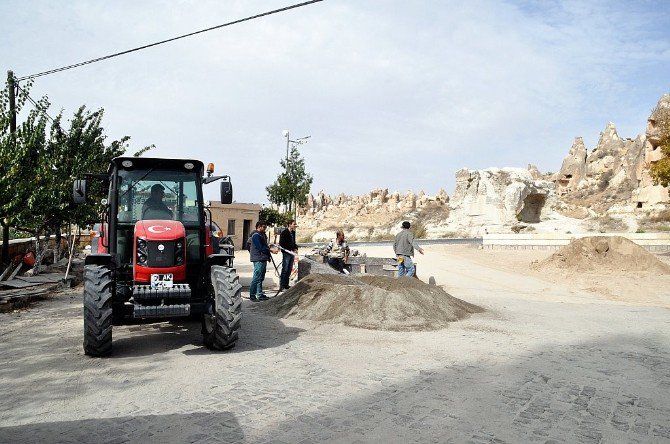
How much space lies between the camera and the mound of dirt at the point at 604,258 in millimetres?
18625

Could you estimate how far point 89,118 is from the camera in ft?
56.2

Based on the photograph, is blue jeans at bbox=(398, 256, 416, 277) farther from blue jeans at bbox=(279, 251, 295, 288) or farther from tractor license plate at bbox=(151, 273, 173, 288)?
tractor license plate at bbox=(151, 273, 173, 288)

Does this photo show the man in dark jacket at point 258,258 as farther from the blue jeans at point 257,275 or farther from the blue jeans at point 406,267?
the blue jeans at point 406,267

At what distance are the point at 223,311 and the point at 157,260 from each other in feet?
3.63

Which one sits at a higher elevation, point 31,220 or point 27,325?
point 31,220

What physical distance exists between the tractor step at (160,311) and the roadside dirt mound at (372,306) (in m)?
3.39

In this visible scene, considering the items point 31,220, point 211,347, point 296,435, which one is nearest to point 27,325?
point 211,347

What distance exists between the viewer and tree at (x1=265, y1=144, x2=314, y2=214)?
1487 inches

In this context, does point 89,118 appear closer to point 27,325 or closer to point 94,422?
point 27,325

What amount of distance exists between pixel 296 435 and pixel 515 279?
1550 centimetres

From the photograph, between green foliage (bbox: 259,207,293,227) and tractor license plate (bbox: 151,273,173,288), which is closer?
tractor license plate (bbox: 151,273,173,288)

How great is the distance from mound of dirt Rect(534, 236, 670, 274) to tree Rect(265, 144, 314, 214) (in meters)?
20.7

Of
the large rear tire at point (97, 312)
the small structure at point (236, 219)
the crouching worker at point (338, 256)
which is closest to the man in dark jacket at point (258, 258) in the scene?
the crouching worker at point (338, 256)

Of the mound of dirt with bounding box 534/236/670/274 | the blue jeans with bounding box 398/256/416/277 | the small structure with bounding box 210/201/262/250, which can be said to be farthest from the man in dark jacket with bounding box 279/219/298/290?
the small structure with bounding box 210/201/262/250
